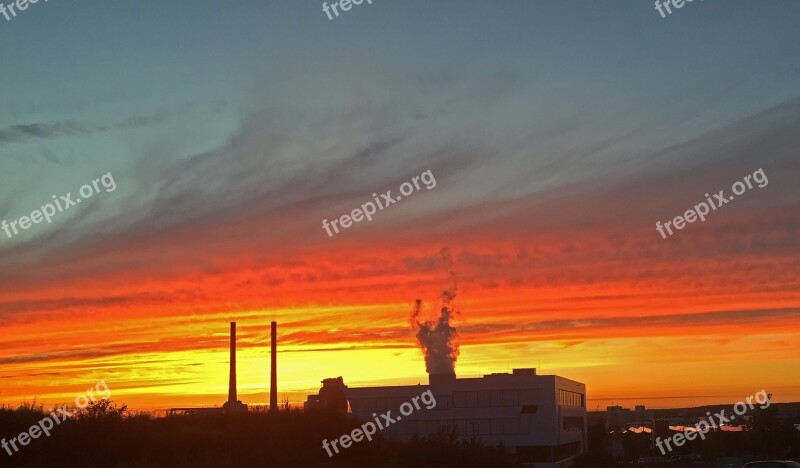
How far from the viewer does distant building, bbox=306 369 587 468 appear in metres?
85.8

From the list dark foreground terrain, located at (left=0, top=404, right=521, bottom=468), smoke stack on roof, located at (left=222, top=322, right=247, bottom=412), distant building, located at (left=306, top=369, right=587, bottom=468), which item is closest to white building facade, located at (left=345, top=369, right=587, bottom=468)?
distant building, located at (left=306, top=369, right=587, bottom=468)

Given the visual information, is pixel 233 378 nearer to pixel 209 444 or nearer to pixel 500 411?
pixel 500 411

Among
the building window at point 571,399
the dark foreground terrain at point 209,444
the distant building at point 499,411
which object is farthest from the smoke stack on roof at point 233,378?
the dark foreground terrain at point 209,444

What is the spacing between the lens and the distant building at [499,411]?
85.8m

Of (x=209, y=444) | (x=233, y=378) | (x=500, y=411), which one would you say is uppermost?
(x=233, y=378)

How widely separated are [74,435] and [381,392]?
67536mm

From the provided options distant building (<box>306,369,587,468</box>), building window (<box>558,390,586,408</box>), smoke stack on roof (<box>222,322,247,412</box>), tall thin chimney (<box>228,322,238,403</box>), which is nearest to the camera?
smoke stack on roof (<box>222,322,247,412</box>)

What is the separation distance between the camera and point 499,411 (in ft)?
289

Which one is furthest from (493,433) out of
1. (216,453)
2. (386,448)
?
(216,453)

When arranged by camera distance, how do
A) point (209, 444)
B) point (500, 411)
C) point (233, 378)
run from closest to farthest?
point (209, 444), point (233, 378), point (500, 411)

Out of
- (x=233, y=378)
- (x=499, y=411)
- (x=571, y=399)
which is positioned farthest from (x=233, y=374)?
(x=571, y=399)

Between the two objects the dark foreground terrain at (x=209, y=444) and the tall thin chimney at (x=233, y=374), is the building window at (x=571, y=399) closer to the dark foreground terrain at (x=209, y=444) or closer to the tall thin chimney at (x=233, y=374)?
the tall thin chimney at (x=233, y=374)

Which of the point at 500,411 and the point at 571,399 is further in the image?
the point at 571,399

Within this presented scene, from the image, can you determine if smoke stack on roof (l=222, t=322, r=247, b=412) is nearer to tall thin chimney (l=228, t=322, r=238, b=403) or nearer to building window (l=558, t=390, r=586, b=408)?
tall thin chimney (l=228, t=322, r=238, b=403)
